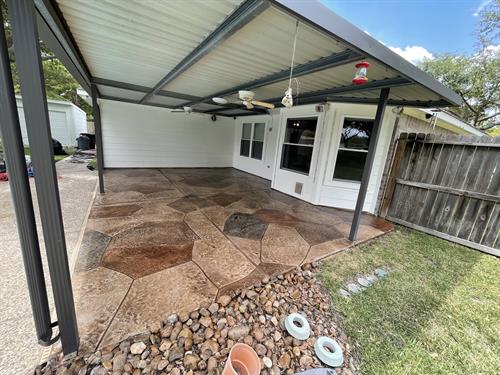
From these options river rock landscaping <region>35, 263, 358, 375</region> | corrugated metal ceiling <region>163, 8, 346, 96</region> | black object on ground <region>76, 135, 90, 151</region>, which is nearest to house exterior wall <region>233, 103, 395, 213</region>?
corrugated metal ceiling <region>163, 8, 346, 96</region>

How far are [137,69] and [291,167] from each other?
4.15 m

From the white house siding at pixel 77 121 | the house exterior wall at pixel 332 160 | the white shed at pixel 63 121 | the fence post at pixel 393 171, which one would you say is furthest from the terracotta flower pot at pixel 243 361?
the white house siding at pixel 77 121

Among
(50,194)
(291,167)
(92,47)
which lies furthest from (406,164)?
(92,47)

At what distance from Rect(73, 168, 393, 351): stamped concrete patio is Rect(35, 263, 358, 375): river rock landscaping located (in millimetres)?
109

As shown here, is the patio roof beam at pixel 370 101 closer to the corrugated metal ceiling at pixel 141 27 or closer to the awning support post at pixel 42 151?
the corrugated metal ceiling at pixel 141 27

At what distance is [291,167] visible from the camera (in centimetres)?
590

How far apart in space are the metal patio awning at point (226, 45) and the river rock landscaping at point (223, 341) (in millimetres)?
2434

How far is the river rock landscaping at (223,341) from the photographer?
1.45 m

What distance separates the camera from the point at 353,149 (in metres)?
4.84

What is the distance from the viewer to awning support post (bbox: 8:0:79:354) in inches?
42.2

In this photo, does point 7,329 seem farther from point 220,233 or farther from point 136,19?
point 136,19

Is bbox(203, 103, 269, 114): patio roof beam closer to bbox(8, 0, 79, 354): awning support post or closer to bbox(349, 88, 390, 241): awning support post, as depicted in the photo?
bbox(349, 88, 390, 241): awning support post

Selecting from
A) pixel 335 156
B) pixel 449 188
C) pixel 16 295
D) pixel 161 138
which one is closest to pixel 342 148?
pixel 335 156

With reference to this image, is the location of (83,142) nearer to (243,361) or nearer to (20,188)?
(20,188)
